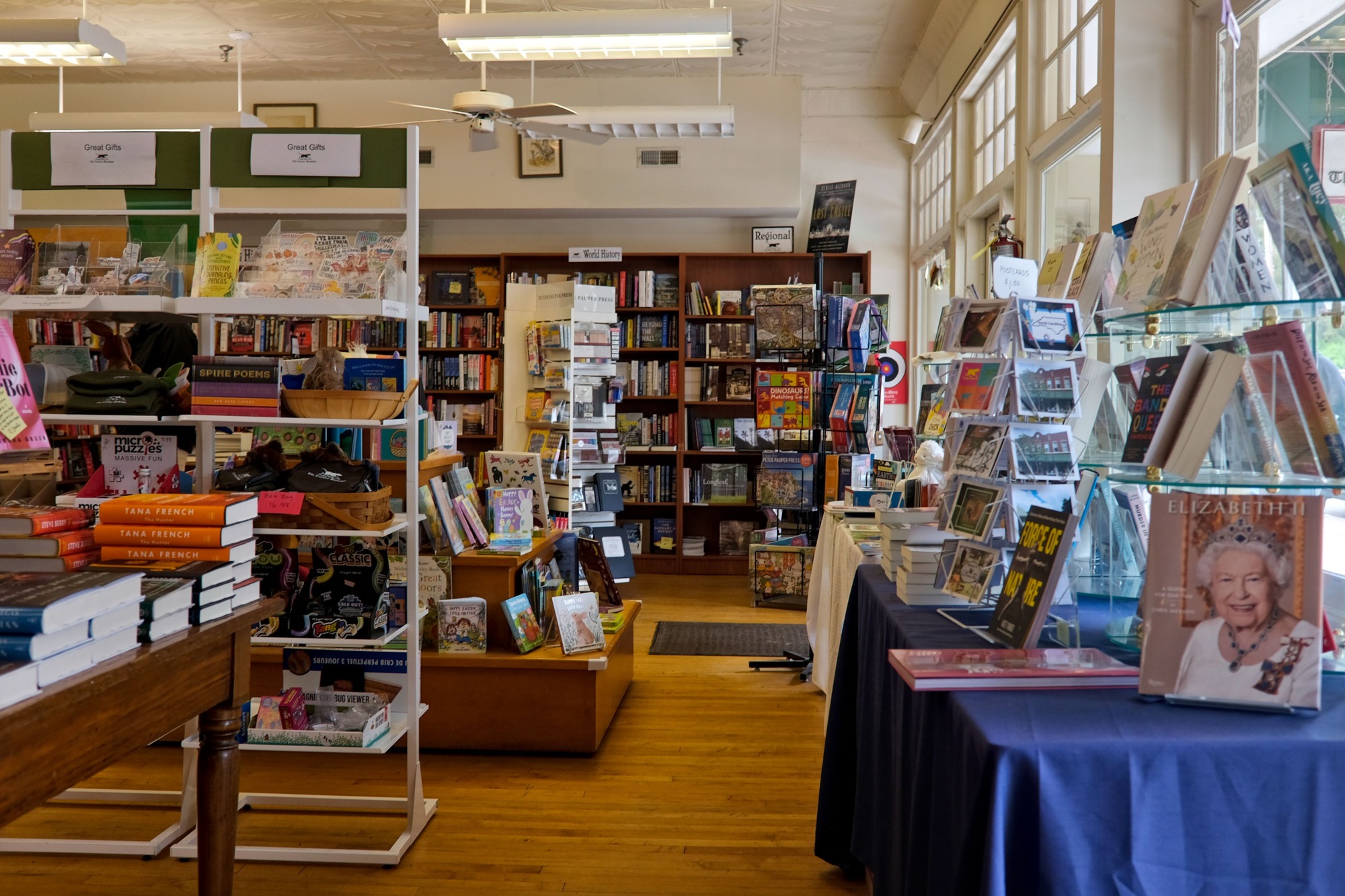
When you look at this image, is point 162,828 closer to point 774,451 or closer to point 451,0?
point 774,451

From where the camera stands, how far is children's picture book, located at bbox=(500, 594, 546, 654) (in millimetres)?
3658

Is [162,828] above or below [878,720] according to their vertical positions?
below

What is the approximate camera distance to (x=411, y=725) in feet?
9.70

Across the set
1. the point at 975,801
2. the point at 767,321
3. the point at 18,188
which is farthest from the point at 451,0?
the point at 975,801

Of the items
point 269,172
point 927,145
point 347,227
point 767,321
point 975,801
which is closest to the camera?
point 975,801

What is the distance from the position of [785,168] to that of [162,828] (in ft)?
20.6

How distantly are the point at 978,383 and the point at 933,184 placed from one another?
554cm

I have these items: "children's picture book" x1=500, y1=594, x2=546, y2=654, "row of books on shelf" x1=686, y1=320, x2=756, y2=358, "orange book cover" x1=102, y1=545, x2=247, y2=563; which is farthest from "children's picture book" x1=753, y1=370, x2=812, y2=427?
"orange book cover" x1=102, y1=545, x2=247, y2=563

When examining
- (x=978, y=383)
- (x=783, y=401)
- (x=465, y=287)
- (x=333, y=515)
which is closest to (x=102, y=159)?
(x=333, y=515)

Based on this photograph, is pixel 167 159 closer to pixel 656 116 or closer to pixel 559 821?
pixel 559 821

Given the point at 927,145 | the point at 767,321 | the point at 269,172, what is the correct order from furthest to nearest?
the point at 927,145
the point at 767,321
the point at 269,172

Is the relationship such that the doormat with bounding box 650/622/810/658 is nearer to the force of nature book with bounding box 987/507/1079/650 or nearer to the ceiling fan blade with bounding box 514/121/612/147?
the ceiling fan blade with bounding box 514/121/612/147

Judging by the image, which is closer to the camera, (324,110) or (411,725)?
(411,725)

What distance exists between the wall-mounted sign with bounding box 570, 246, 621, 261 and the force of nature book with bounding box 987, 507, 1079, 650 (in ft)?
21.1
